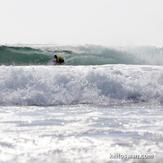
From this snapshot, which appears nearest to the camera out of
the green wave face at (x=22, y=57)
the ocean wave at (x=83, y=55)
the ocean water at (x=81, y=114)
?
the ocean water at (x=81, y=114)

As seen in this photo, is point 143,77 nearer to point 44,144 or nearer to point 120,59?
point 44,144

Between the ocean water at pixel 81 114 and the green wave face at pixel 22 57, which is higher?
the green wave face at pixel 22 57

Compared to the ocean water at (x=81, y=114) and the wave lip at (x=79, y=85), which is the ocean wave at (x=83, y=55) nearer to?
the wave lip at (x=79, y=85)

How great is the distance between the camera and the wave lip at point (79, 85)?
14.6 metres

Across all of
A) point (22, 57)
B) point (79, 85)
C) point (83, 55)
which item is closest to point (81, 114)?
point (79, 85)

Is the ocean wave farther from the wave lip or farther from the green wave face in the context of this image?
the wave lip

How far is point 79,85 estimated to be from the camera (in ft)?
50.7

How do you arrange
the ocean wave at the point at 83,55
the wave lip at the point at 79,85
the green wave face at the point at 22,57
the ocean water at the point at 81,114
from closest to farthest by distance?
the ocean water at the point at 81,114 < the wave lip at the point at 79,85 < the green wave face at the point at 22,57 < the ocean wave at the point at 83,55

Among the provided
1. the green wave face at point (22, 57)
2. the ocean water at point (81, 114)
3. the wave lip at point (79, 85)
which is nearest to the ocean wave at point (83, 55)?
the green wave face at point (22, 57)

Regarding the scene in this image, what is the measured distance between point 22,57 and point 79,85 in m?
14.3

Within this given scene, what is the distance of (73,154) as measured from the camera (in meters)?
7.25

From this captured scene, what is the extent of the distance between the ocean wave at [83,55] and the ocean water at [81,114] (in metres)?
12.5

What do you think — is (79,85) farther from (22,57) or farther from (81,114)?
(22,57)

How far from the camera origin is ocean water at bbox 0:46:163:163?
738 centimetres
